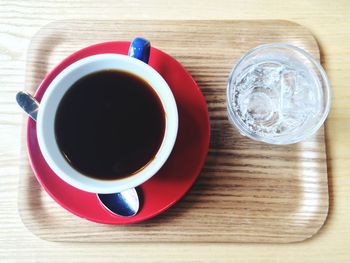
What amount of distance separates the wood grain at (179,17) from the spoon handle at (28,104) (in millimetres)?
89

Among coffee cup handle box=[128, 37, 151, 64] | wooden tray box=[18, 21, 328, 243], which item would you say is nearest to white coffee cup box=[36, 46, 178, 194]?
coffee cup handle box=[128, 37, 151, 64]

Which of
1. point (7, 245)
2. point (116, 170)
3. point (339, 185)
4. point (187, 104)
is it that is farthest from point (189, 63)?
point (7, 245)

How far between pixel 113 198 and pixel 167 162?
12 cm

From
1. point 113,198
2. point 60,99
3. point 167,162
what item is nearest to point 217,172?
point 167,162

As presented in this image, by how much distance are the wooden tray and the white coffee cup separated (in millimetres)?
138

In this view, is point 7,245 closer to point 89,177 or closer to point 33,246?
point 33,246

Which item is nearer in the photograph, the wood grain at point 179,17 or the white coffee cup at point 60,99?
the white coffee cup at point 60,99

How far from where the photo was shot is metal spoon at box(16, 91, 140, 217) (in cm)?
78

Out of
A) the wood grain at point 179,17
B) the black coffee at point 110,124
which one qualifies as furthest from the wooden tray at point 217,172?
the black coffee at point 110,124

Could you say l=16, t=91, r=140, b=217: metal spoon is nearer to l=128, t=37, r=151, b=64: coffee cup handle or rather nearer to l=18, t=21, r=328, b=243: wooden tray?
l=18, t=21, r=328, b=243: wooden tray

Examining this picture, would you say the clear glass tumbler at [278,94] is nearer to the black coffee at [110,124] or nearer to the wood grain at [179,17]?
the wood grain at [179,17]

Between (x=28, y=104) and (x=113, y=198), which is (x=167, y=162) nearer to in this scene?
(x=113, y=198)

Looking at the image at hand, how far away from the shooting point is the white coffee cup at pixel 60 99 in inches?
27.7

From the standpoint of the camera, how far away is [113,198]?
795mm
